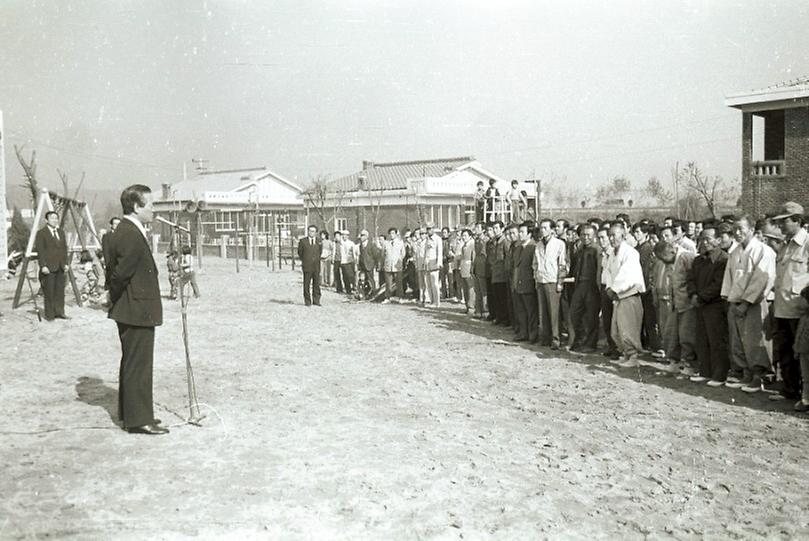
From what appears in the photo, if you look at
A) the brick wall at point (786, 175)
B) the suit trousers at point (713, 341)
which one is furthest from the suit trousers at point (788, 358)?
the brick wall at point (786, 175)

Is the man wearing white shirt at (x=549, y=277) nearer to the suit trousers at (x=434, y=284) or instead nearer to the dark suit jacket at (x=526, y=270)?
the dark suit jacket at (x=526, y=270)

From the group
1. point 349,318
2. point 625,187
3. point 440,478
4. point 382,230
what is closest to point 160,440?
point 440,478

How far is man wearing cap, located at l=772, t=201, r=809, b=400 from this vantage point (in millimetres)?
7477

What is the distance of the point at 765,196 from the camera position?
25562mm

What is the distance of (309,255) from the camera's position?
16.9 m

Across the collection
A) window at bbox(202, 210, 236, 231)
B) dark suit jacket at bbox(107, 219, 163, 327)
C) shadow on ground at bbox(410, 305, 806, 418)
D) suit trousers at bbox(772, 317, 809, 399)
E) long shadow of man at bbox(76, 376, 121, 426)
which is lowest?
shadow on ground at bbox(410, 305, 806, 418)

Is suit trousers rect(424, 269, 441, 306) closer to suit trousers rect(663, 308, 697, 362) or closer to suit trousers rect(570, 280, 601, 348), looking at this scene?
suit trousers rect(570, 280, 601, 348)

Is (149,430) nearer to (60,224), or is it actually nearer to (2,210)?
(60,224)

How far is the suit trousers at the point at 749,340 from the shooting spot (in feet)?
26.5

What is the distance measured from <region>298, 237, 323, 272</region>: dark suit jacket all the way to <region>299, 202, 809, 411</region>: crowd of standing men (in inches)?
157

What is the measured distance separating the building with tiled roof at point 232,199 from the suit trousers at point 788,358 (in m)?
36.2

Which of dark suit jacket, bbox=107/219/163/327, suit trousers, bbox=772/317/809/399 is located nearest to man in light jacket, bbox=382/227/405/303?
suit trousers, bbox=772/317/809/399

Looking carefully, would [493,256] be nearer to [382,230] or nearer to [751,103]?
[751,103]

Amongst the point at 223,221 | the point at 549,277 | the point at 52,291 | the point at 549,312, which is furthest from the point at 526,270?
the point at 223,221
